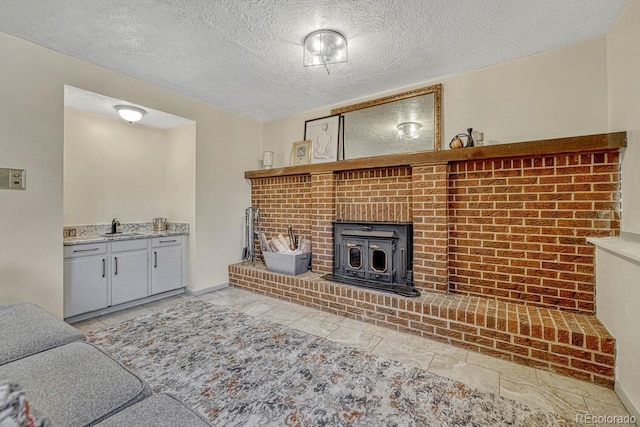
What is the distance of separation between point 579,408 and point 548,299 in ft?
2.92

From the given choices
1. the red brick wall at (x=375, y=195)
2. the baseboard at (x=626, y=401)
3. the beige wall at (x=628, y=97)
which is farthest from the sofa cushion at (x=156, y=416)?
the beige wall at (x=628, y=97)

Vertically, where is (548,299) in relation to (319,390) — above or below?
above

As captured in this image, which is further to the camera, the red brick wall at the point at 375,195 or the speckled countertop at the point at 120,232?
the red brick wall at the point at 375,195

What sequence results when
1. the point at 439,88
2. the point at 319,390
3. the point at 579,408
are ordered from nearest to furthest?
1. the point at 579,408
2. the point at 319,390
3. the point at 439,88

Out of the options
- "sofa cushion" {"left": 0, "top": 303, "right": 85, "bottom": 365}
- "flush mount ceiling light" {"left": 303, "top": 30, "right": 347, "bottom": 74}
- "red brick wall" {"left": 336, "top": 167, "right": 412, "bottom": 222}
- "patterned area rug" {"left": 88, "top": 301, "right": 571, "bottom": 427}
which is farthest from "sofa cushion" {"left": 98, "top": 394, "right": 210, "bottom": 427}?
"red brick wall" {"left": 336, "top": 167, "right": 412, "bottom": 222}

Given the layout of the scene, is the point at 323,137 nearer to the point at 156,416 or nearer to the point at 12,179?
the point at 12,179

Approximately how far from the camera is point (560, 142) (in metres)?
2.10

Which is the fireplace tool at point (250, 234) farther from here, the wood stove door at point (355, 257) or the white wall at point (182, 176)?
the wood stove door at point (355, 257)

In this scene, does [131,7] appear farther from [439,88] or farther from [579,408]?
[579,408]

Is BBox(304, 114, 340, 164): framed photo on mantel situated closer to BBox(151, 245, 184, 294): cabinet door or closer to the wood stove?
the wood stove

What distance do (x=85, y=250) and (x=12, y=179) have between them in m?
0.82

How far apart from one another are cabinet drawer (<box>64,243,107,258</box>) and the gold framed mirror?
2783 millimetres

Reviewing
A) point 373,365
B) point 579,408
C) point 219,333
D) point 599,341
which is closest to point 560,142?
point 599,341

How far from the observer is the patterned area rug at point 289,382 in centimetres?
147
